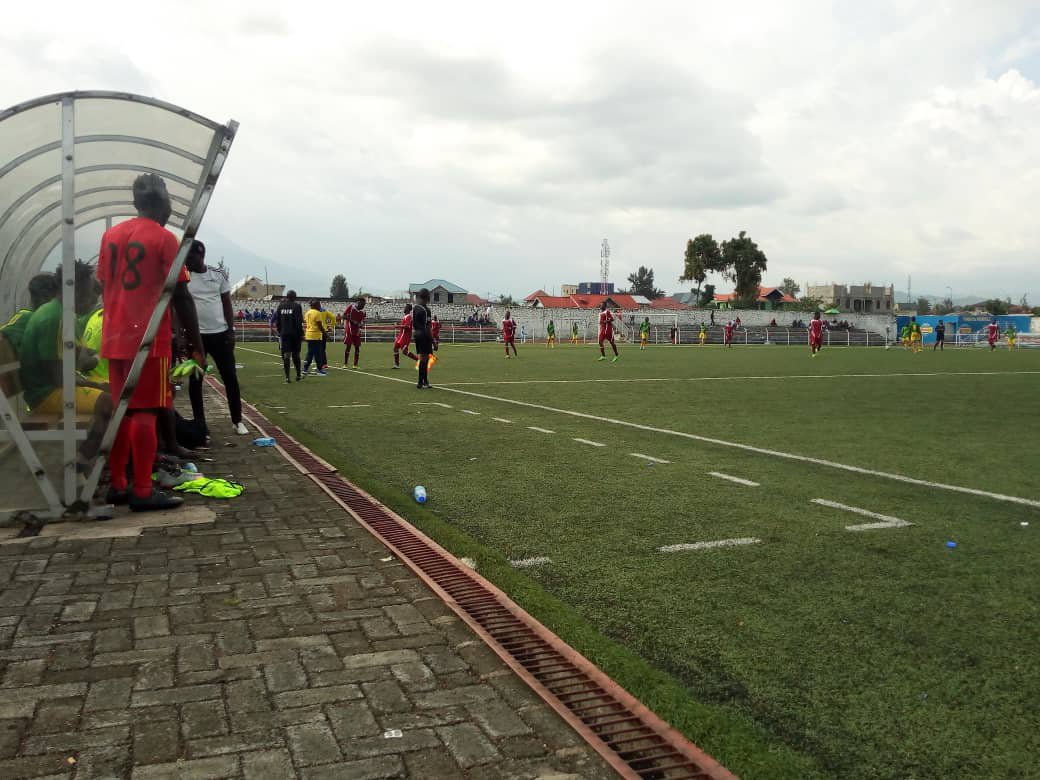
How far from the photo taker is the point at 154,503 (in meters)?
Answer: 5.29

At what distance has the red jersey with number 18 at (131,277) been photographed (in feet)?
16.7

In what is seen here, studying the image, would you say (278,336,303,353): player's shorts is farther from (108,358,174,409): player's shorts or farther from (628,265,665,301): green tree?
(628,265,665,301): green tree

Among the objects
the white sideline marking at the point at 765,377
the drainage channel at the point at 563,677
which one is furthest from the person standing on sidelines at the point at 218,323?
the white sideline marking at the point at 765,377

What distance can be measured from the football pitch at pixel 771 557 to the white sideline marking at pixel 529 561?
0.02 metres

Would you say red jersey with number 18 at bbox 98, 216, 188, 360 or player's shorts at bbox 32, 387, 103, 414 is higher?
red jersey with number 18 at bbox 98, 216, 188, 360

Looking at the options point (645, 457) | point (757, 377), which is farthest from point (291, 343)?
point (757, 377)

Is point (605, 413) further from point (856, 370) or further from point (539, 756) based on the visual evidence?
point (856, 370)

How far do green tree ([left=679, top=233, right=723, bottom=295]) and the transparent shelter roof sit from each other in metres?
82.5

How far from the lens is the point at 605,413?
11.7 metres

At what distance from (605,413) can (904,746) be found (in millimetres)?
9151

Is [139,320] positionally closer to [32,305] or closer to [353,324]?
[32,305]

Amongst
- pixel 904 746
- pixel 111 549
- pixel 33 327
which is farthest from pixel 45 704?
pixel 33 327

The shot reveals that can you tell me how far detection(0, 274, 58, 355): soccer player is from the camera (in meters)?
5.32

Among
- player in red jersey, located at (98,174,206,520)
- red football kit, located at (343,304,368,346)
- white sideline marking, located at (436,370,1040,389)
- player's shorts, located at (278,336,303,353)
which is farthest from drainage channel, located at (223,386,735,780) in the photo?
red football kit, located at (343,304,368,346)
